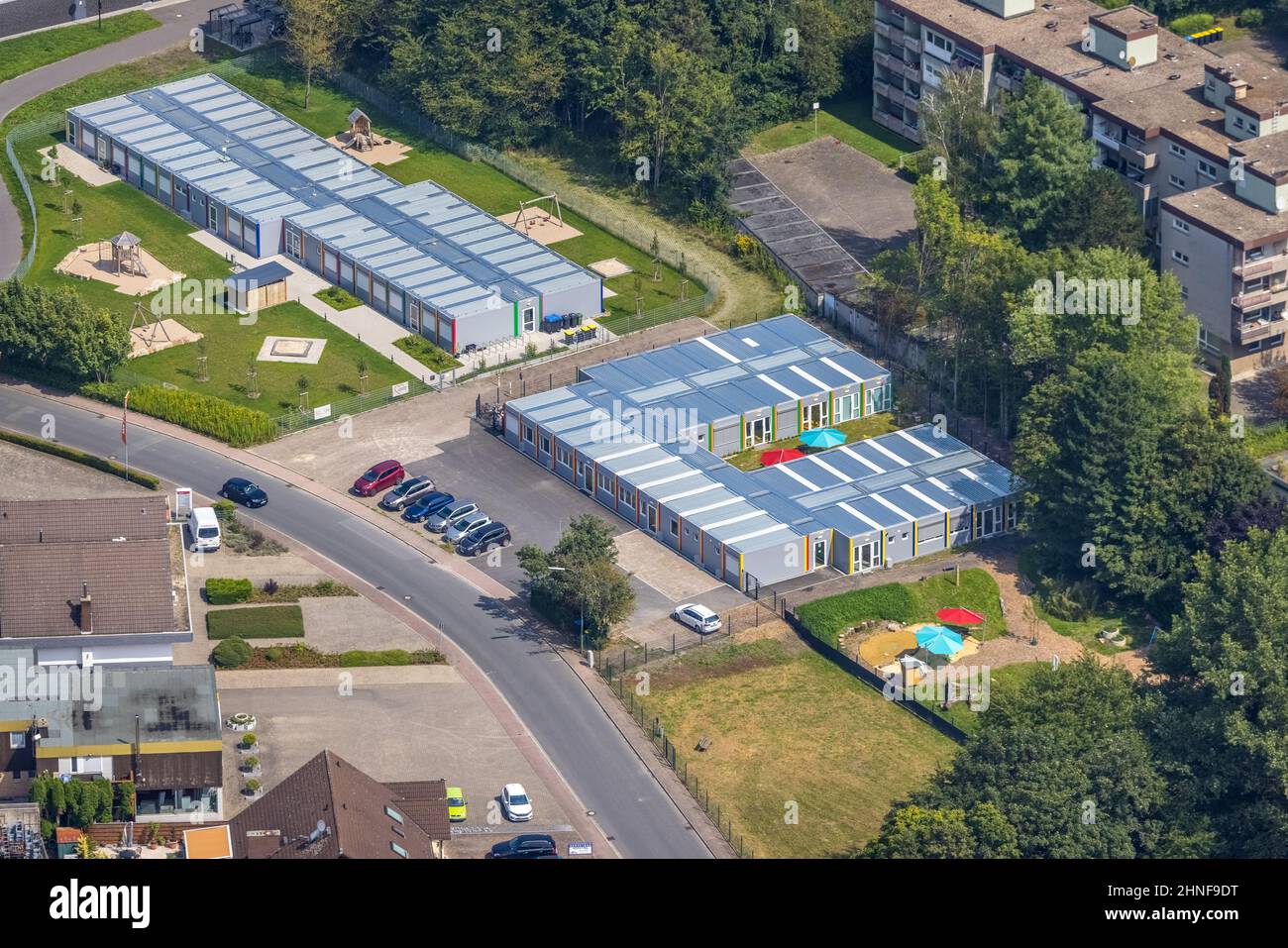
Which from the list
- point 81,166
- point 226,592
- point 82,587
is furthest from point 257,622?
point 81,166

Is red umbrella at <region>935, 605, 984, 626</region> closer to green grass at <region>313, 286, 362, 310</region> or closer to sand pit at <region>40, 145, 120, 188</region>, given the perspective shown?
green grass at <region>313, 286, 362, 310</region>

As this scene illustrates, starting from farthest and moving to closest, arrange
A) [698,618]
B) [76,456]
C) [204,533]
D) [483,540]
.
Result: [76,456] → [483,540] → [204,533] → [698,618]

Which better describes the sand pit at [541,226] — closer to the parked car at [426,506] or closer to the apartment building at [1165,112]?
the apartment building at [1165,112]

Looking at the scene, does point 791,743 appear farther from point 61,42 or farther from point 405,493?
point 61,42

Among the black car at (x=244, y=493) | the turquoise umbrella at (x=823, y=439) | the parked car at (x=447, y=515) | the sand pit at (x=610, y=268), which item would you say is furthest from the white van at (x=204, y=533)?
the sand pit at (x=610, y=268)

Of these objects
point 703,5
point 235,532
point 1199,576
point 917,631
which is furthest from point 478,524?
point 703,5

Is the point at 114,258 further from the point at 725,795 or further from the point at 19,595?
the point at 725,795
